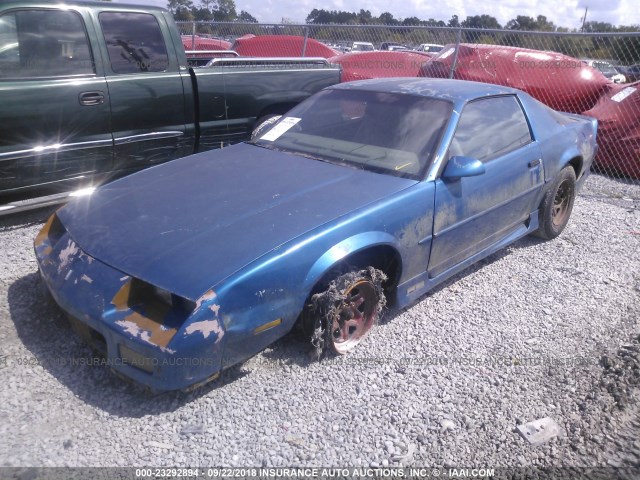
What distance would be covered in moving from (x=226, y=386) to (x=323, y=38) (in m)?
10.2

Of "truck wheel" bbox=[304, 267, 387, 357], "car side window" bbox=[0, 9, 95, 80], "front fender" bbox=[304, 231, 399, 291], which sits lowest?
"truck wheel" bbox=[304, 267, 387, 357]

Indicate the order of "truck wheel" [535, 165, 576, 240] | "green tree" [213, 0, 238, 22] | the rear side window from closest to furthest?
"truck wheel" [535, 165, 576, 240], the rear side window, "green tree" [213, 0, 238, 22]

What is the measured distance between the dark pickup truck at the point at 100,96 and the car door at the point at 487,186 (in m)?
2.57

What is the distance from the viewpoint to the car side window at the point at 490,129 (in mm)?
3615

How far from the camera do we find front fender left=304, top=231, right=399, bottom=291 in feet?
8.79

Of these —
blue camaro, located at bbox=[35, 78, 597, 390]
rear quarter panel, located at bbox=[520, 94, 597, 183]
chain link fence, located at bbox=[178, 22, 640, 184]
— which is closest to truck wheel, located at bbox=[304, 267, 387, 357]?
blue camaro, located at bbox=[35, 78, 597, 390]

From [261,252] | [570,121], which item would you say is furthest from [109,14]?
[570,121]

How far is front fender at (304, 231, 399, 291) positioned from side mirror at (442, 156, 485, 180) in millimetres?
624

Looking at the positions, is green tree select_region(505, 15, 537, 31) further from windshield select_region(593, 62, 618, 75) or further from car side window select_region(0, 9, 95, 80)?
car side window select_region(0, 9, 95, 80)

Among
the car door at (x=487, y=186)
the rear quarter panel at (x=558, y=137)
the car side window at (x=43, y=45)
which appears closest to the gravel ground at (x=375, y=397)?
the car door at (x=487, y=186)

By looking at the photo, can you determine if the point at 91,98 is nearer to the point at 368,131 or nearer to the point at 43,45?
the point at 43,45

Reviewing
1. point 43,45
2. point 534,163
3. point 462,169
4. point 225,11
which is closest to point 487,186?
point 462,169

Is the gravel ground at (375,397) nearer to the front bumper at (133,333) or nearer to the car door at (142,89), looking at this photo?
the front bumper at (133,333)

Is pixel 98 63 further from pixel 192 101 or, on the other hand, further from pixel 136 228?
pixel 136 228
